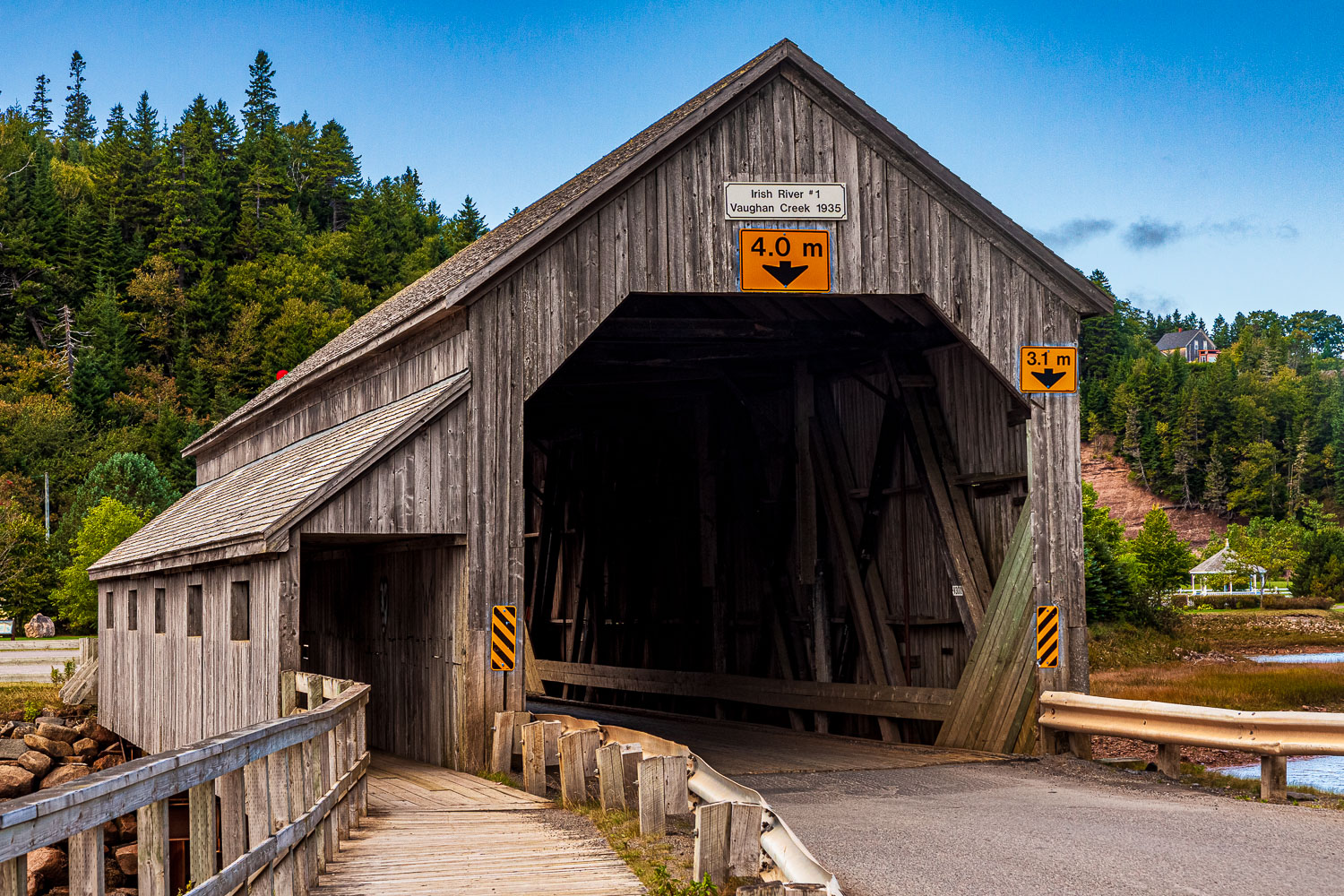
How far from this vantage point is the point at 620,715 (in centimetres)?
2084

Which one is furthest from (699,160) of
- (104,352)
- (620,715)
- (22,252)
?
(22,252)

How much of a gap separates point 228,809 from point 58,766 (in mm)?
18573

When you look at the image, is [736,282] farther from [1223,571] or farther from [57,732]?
[1223,571]

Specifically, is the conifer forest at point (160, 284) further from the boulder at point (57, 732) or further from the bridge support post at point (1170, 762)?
the bridge support post at point (1170, 762)

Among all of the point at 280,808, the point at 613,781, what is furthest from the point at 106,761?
the point at 280,808

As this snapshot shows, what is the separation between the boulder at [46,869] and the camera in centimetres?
1470

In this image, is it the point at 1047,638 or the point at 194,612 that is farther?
the point at 194,612

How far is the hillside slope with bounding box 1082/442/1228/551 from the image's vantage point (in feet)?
404

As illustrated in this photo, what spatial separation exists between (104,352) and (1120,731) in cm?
8158

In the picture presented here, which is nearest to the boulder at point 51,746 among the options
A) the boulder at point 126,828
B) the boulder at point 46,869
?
the boulder at point 126,828

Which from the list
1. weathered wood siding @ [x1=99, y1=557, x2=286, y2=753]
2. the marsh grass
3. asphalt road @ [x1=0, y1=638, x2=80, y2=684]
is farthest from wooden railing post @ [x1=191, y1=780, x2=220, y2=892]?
asphalt road @ [x1=0, y1=638, x2=80, y2=684]

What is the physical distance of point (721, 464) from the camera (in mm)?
20000

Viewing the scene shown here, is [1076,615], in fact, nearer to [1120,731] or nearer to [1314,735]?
[1120,731]

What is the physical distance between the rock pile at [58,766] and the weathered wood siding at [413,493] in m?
4.95
